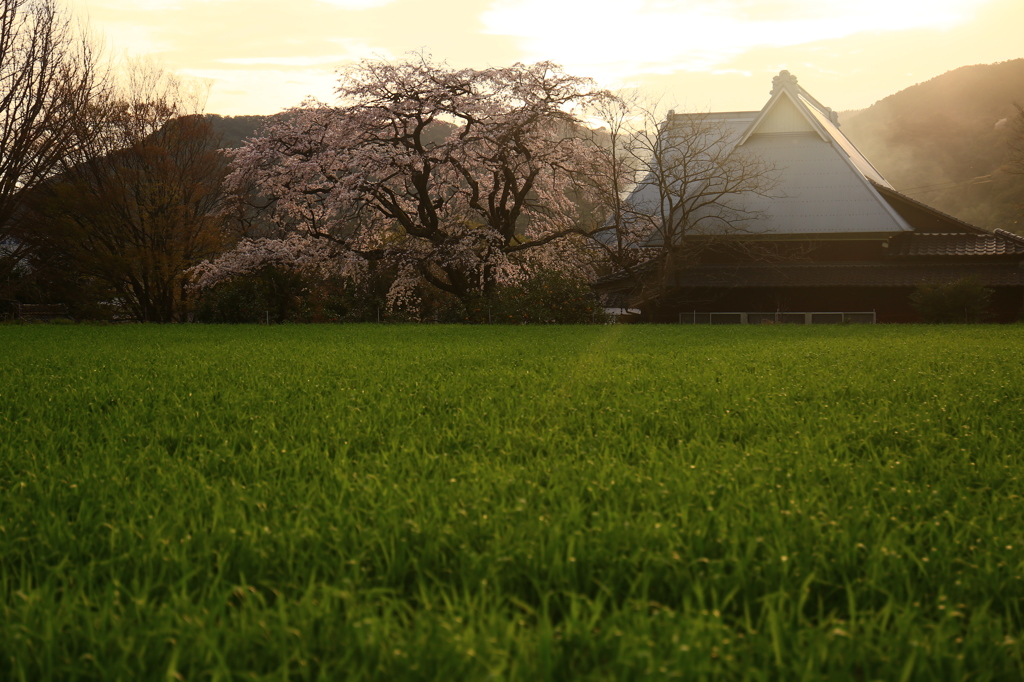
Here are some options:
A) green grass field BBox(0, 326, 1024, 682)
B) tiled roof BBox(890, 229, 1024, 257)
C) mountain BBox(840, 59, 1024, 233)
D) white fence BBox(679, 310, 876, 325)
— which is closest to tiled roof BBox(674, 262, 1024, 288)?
tiled roof BBox(890, 229, 1024, 257)

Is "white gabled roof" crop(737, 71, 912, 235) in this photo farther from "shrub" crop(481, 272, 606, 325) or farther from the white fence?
"shrub" crop(481, 272, 606, 325)

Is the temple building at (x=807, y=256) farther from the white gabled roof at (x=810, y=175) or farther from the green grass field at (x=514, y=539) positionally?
the green grass field at (x=514, y=539)

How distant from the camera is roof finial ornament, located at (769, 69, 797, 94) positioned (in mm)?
34156

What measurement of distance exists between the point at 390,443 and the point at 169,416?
1.93 m

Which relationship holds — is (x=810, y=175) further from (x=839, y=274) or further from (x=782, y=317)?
(x=782, y=317)

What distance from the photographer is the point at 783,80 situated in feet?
113

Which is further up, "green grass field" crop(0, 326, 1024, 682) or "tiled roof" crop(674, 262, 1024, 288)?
"tiled roof" crop(674, 262, 1024, 288)

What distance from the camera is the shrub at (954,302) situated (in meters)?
23.0

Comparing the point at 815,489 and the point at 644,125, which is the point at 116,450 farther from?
the point at 644,125

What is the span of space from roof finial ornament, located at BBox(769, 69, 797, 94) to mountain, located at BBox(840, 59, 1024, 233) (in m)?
24.6

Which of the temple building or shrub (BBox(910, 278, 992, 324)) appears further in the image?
the temple building

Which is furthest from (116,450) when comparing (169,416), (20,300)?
(20,300)

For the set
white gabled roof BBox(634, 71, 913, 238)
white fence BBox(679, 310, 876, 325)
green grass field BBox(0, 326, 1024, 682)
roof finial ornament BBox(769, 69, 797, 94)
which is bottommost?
green grass field BBox(0, 326, 1024, 682)

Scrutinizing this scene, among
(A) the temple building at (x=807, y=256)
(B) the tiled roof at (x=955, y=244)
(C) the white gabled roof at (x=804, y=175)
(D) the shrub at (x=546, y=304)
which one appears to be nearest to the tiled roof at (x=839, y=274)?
(A) the temple building at (x=807, y=256)
